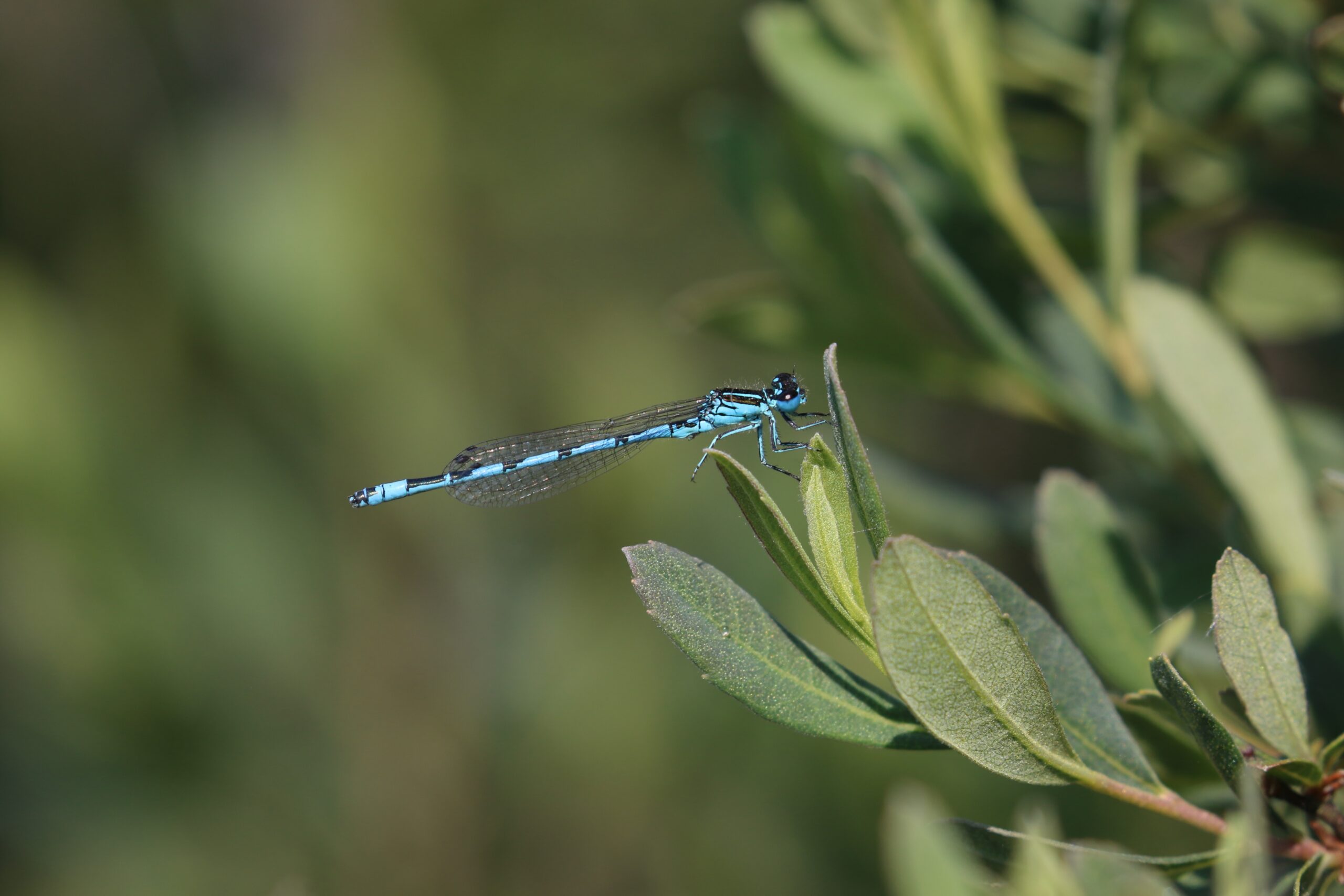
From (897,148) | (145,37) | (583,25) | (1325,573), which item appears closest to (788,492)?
(897,148)

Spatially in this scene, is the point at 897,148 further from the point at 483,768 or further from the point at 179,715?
the point at 179,715

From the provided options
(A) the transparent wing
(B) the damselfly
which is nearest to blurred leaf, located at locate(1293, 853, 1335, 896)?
(B) the damselfly

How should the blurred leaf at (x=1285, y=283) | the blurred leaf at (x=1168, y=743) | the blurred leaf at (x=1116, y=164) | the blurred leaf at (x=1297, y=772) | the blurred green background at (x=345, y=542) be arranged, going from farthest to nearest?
the blurred green background at (x=345, y=542), the blurred leaf at (x=1285, y=283), the blurred leaf at (x=1116, y=164), the blurred leaf at (x=1168, y=743), the blurred leaf at (x=1297, y=772)

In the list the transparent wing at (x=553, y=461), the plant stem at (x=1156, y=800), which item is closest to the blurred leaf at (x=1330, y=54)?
the plant stem at (x=1156, y=800)

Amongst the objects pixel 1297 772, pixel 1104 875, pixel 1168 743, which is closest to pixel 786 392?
pixel 1168 743

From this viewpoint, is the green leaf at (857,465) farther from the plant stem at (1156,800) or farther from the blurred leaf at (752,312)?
the blurred leaf at (752,312)

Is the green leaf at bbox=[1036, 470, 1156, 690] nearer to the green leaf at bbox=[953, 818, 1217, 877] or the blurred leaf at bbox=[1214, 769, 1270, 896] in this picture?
the green leaf at bbox=[953, 818, 1217, 877]
